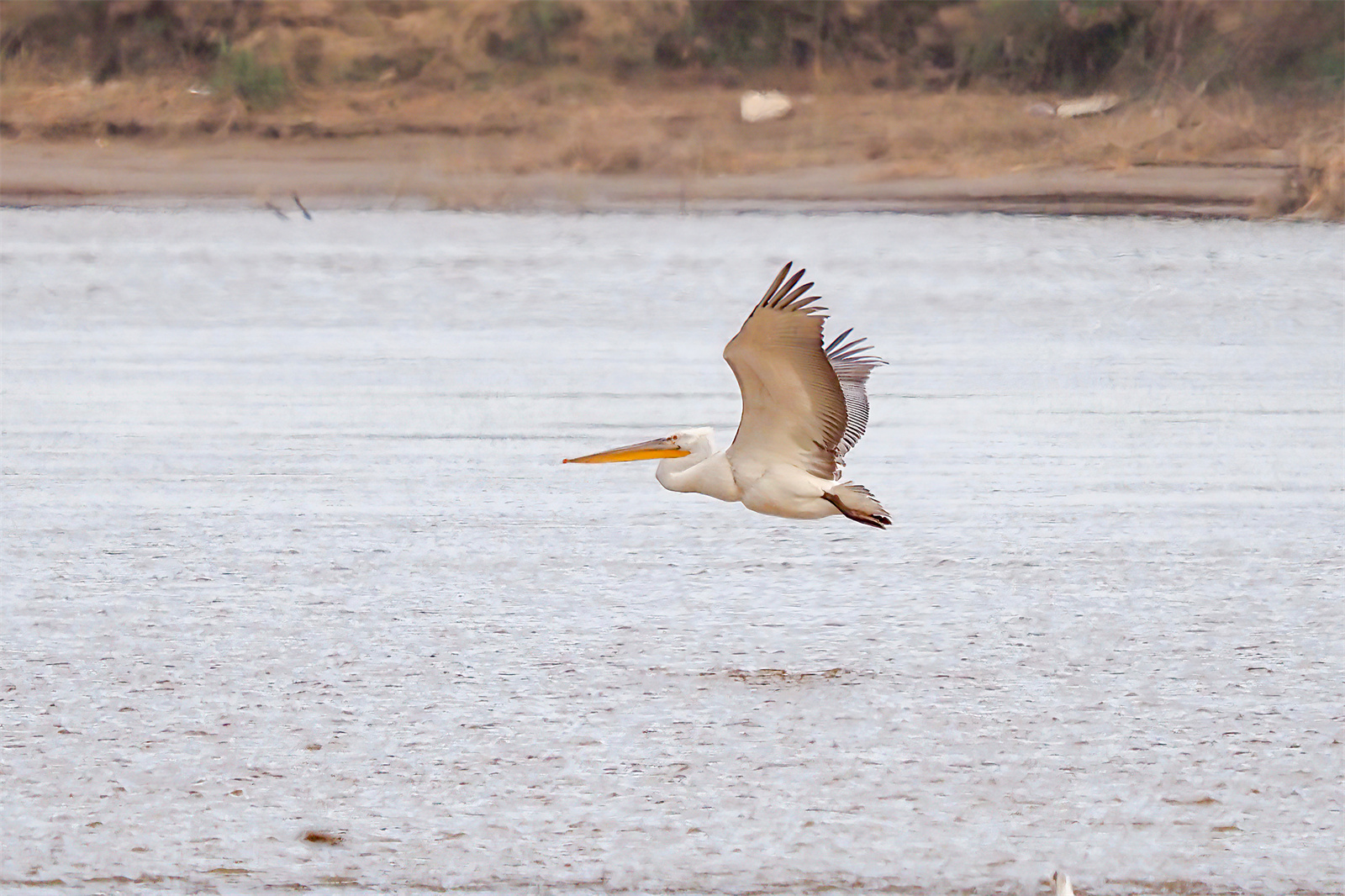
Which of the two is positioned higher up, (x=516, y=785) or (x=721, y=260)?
(x=516, y=785)

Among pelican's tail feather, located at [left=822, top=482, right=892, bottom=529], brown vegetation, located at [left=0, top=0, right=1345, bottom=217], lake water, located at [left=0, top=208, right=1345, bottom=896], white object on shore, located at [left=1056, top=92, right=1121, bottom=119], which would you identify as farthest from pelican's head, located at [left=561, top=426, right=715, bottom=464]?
white object on shore, located at [left=1056, top=92, right=1121, bottom=119]

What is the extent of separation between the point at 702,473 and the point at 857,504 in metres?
0.58

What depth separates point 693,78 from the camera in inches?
1169

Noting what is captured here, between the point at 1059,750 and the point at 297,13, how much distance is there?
85.7ft

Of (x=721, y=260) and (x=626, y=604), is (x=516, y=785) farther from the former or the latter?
(x=721, y=260)

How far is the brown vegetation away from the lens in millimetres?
27000

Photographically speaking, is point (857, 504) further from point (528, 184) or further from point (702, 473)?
point (528, 184)

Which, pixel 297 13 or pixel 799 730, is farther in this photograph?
pixel 297 13

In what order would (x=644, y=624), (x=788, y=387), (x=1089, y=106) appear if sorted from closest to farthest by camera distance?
(x=788, y=387)
(x=644, y=624)
(x=1089, y=106)

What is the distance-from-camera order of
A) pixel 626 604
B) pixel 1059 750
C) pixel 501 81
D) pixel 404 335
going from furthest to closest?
pixel 501 81, pixel 404 335, pixel 626 604, pixel 1059 750

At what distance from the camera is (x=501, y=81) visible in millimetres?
29422

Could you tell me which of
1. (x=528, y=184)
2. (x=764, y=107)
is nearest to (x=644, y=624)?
(x=528, y=184)

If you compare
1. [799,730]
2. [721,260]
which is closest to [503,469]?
[799,730]

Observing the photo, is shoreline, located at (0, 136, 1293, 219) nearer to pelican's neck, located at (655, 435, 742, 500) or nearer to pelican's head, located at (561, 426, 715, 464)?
pelican's head, located at (561, 426, 715, 464)
